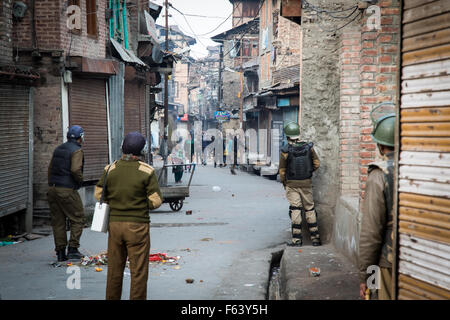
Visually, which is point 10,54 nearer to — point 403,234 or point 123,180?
point 123,180

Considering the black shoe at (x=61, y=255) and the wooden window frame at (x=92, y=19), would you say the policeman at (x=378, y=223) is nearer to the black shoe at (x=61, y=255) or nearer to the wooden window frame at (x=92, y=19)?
the black shoe at (x=61, y=255)

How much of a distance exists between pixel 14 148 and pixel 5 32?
221 cm

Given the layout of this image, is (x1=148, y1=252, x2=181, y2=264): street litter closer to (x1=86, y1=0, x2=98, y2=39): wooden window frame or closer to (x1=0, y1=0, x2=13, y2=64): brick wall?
(x1=0, y1=0, x2=13, y2=64): brick wall

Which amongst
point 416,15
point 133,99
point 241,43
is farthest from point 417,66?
point 241,43

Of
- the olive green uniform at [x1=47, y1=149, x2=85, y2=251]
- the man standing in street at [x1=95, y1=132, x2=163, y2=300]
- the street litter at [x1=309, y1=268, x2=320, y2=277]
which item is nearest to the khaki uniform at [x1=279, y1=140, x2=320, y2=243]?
the street litter at [x1=309, y1=268, x2=320, y2=277]

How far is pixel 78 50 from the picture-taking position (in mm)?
13320

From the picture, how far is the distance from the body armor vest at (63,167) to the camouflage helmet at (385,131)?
17.1ft

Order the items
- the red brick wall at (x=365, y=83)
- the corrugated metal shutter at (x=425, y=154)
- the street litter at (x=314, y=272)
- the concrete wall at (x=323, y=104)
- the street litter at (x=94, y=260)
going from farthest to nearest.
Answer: the concrete wall at (x=323, y=104) → the street litter at (x=94, y=260) → the street litter at (x=314, y=272) → the red brick wall at (x=365, y=83) → the corrugated metal shutter at (x=425, y=154)

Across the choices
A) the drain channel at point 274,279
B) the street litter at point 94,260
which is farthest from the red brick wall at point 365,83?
the street litter at point 94,260

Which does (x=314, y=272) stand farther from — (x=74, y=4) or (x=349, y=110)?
(x=74, y=4)

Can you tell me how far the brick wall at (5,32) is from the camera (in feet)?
34.8

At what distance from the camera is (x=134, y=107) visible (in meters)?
18.8
